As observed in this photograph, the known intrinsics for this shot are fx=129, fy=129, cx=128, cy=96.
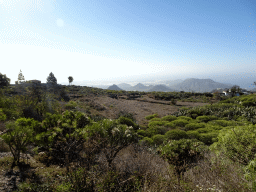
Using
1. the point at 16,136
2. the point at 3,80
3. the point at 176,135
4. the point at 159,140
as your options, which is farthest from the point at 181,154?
the point at 3,80

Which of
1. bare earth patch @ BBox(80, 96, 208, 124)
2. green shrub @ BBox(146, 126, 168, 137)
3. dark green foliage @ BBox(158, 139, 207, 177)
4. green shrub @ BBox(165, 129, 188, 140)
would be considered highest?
dark green foliage @ BBox(158, 139, 207, 177)

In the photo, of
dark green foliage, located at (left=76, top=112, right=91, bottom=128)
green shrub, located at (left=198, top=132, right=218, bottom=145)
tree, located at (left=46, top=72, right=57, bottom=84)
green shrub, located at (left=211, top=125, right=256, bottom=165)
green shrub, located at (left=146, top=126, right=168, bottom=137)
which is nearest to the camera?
green shrub, located at (left=211, top=125, right=256, bottom=165)

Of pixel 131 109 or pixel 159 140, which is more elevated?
pixel 159 140

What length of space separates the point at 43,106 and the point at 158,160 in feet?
44.1

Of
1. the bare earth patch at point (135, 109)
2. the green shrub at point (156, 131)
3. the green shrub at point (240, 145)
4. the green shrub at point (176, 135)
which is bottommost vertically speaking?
the bare earth patch at point (135, 109)

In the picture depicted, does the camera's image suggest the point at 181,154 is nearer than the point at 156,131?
Yes

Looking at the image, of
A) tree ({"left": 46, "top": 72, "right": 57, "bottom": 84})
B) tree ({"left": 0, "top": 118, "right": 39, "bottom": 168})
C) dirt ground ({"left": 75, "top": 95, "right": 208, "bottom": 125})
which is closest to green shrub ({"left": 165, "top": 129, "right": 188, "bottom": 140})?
dirt ground ({"left": 75, "top": 95, "right": 208, "bottom": 125})

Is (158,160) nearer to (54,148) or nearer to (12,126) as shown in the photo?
(54,148)

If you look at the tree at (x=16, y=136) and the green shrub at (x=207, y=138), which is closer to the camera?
the tree at (x=16, y=136)

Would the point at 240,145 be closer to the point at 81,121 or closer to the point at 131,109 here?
the point at 81,121

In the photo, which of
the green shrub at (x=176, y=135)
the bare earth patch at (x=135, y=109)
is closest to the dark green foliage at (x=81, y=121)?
the green shrub at (x=176, y=135)

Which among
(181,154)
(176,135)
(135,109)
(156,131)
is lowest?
(135,109)

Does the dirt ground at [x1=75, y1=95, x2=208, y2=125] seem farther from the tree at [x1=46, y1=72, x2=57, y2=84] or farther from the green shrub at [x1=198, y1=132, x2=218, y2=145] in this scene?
the tree at [x1=46, y1=72, x2=57, y2=84]

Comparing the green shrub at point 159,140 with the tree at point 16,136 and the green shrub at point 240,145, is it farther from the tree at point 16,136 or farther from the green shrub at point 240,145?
the tree at point 16,136
